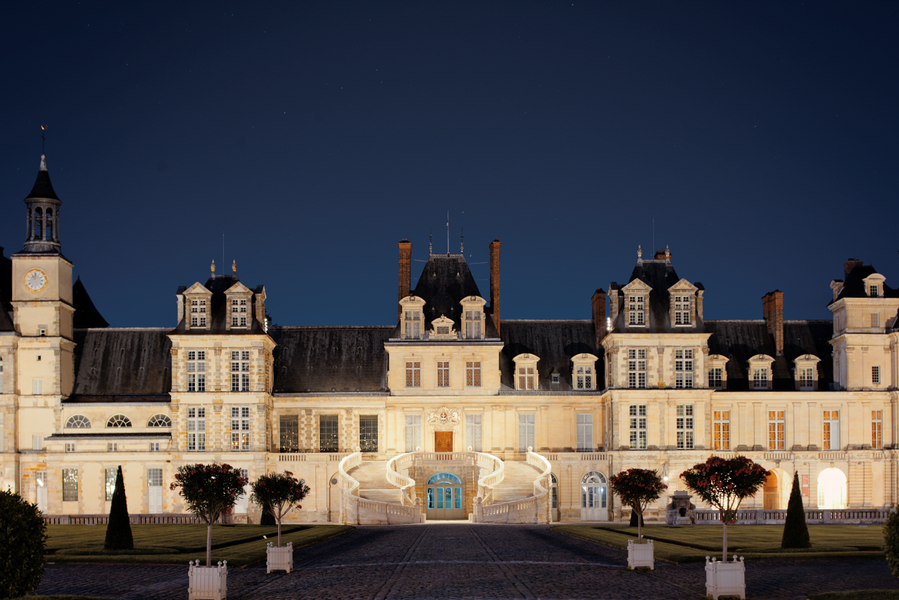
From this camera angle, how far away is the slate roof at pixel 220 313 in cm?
5622

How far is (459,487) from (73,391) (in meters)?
23.2

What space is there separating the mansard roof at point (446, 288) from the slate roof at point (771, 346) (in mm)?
13920

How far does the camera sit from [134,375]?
59.1 meters

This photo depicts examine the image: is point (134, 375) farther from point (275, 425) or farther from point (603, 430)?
point (603, 430)

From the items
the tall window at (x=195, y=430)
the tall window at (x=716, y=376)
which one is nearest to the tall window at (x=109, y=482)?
the tall window at (x=195, y=430)

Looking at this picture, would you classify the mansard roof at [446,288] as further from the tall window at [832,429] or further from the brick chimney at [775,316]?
the tall window at [832,429]

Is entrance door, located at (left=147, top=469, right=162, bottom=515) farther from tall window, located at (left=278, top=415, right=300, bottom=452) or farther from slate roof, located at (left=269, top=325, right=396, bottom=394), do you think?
slate roof, located at (left=269, top=325, right=396, bottom=394)

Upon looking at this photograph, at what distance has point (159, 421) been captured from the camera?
5738 cm

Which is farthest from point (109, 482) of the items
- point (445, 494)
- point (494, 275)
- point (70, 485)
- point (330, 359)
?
point (494, 275)

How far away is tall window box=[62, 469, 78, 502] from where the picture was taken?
182 ft

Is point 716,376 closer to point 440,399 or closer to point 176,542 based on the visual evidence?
point 440,399

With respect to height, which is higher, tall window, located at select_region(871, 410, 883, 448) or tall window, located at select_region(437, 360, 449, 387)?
tall window, located at select_region(437, 360, 449, 387)

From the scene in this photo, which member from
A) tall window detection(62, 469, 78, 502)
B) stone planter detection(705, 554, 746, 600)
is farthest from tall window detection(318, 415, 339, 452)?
stone planter detection(705, 554, 746, 600)

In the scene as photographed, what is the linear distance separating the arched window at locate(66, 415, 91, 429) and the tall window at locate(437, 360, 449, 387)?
784 inches
